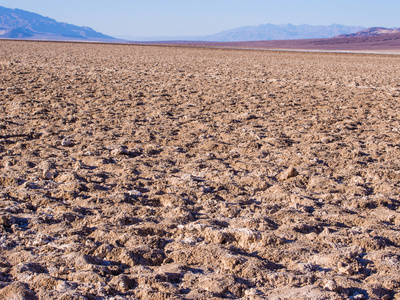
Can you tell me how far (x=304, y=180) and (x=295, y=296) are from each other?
1.86m

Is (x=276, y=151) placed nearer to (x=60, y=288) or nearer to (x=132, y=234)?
(x=132, y=234)

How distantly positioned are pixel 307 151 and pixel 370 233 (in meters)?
2.02

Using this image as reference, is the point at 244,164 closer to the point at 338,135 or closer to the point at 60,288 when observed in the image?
the point at 338,135

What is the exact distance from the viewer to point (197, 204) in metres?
3.27

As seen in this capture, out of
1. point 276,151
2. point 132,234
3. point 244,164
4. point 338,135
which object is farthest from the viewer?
point 338,135

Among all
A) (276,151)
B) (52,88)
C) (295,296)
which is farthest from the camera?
(52,88)

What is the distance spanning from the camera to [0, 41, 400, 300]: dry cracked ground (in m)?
2.21

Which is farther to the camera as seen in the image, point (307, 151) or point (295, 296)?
point (307, 151)

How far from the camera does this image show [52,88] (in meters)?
9.23

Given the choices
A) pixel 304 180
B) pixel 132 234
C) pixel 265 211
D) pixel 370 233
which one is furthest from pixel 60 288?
pixel 304 180

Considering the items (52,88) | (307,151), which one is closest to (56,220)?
(307,151)

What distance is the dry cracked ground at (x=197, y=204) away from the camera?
2215 millimetres

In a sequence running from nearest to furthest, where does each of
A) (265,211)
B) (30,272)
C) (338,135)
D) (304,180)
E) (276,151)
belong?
(30,272)
(265,211)
(304,180)
(276,151)
(338,135)

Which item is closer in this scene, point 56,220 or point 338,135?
point 56,220
